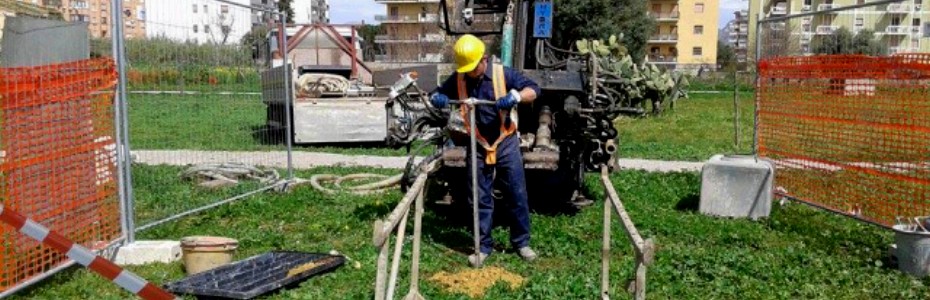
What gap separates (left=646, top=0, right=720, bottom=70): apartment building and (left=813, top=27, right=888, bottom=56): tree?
71.7 metres

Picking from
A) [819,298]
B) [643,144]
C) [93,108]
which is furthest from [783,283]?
[643,144]

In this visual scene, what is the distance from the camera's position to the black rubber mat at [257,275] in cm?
566

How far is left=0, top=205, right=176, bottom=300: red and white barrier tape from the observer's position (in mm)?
3982

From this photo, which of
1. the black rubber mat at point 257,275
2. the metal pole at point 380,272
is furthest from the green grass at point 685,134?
the metal pole at point 380,272

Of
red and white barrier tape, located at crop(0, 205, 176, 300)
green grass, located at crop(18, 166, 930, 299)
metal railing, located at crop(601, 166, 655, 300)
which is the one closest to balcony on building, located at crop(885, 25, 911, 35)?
green grass, located at crop(18, 166, 930, 299)

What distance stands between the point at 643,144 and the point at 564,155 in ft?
26.3

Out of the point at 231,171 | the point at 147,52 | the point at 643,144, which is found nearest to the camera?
the point at 147,52

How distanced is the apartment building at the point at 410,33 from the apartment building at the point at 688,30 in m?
20.6

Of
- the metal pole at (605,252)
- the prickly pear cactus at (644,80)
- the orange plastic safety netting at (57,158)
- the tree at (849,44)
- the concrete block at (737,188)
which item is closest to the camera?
the metal pole at (605,252)

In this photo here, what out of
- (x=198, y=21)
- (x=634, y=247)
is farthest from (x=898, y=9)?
(x=198, y=21)

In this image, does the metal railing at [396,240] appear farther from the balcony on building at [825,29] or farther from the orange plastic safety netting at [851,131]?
the balcony on building at [825,29]

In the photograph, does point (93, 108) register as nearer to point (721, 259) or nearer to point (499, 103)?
point (499, 103)

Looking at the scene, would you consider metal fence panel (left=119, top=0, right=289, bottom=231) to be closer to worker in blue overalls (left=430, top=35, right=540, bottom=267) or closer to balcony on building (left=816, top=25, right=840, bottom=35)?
worker in blue overalls (left=430, top=35, right=540, bottom=267)

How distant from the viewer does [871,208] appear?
845 cm
